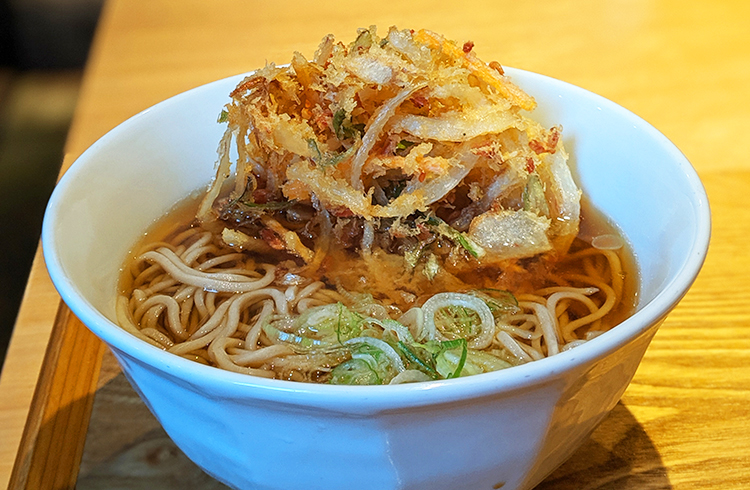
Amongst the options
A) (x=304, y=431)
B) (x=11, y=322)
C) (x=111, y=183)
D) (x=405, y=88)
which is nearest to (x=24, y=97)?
(x=11, y=322)

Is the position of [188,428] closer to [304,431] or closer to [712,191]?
[304,431]

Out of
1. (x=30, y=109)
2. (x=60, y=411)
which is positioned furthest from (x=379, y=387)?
(x=30, y=109)

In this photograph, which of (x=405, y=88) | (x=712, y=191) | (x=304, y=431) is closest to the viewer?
(x=304, y=431)

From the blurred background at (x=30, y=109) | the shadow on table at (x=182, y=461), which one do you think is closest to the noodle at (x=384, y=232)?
the shadow on table at (x=182, y=461)

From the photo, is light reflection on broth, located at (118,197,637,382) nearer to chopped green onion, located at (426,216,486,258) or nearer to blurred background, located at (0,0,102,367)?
chopped green onion, located at (426,216,486,258)

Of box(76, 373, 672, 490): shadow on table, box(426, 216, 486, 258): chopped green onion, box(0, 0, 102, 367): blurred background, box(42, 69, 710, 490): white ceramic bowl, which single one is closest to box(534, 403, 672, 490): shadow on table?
box(76, 373, 672, 490): shadow on table

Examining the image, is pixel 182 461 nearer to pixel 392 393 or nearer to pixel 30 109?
pixel 392 393
